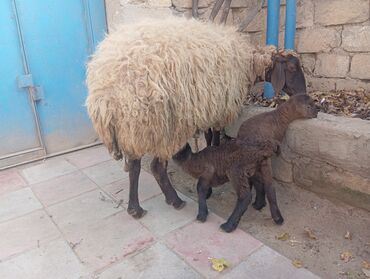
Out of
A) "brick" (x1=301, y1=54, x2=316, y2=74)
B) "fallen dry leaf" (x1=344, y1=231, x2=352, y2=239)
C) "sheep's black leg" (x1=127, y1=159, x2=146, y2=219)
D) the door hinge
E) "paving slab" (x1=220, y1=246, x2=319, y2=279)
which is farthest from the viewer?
"brick" (x1=301, y1=54, x2=316, y2=74)

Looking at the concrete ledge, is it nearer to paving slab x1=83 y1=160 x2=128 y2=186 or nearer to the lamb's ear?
the lamb's ear

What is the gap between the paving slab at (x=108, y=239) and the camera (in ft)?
7.68

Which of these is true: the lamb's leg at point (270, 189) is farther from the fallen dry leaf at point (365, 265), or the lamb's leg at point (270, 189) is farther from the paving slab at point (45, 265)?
the paving slab at point (45, 265)

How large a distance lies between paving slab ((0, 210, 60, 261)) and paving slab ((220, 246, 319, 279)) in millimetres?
1461

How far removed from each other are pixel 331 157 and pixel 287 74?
0.82m

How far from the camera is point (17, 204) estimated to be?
3.15 m

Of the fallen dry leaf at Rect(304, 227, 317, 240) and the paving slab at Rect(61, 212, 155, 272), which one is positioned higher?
the paving slab at Rect(61, 212, 155, 272)

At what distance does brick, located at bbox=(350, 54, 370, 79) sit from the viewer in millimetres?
3606

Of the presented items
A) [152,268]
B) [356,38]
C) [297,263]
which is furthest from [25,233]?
[356,38]

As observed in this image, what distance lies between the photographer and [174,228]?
2.63 meters

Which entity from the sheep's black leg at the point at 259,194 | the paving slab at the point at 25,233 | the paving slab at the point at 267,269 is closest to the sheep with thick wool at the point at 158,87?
the sheep's black leg at the point at 259,194

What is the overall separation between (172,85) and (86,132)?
7.97 ft

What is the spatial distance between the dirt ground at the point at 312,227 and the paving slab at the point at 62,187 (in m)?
1.03

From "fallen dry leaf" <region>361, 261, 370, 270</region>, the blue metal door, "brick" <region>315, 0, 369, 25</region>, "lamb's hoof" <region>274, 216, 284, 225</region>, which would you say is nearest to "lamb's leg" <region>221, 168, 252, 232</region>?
"lamb's hoof" <region>274, 216, 284, 225</region>
